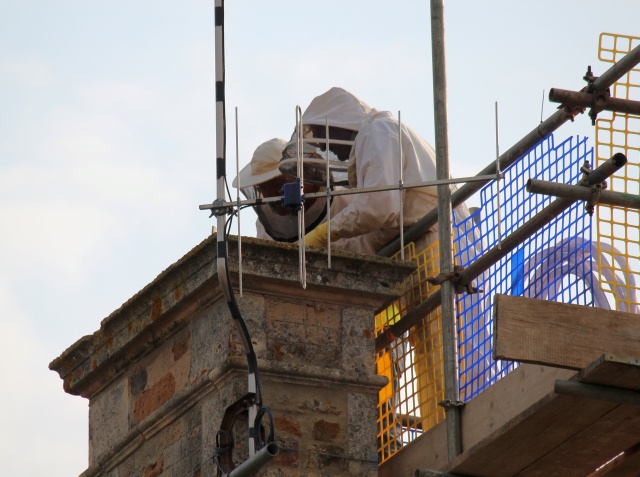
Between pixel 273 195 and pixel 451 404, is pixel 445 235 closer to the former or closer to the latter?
pixel 451 404

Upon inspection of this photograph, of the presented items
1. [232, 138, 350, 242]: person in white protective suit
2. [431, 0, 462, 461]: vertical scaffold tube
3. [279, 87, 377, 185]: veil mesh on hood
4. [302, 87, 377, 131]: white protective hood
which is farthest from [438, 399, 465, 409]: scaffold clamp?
[302, 87, 377, 131]: white protective hood

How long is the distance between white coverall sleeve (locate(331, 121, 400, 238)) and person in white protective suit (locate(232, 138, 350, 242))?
477 millimetres

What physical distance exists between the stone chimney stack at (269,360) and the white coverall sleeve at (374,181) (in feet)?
1.85

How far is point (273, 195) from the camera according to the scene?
34.6 ft

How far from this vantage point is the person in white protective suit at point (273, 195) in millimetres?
9516

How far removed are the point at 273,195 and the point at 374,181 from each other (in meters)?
1.84

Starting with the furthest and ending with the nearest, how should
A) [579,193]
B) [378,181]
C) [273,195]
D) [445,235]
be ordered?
[273,195]
[378,181]
[445,235]
[579,193]

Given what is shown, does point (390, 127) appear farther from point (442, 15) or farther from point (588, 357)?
point (588, 357)

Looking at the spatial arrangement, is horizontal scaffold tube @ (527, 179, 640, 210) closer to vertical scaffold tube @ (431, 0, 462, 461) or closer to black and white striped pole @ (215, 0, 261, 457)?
vertical scaffold tube @ (431, 0, 462, 461)

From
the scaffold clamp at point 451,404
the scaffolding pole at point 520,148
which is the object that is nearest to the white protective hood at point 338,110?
the scaffolding pole at point 520,148

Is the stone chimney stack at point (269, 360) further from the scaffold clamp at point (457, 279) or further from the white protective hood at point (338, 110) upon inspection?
the white protective hood at point (338, 110)

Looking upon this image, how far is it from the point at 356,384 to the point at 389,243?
1.11 metres

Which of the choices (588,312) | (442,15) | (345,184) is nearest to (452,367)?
(588,312)

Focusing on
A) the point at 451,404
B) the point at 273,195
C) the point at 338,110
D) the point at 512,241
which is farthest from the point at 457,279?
the point at 273,195
